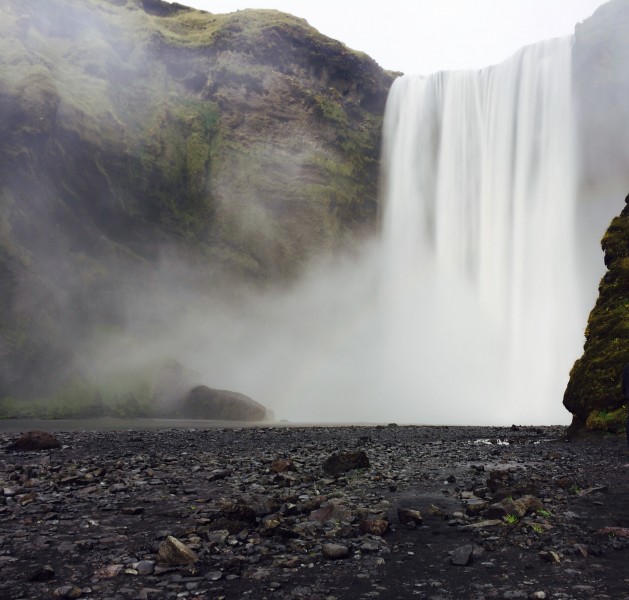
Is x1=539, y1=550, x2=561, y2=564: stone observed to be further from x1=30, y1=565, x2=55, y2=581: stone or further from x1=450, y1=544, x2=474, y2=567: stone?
x1=30, y1=565, x2=55, y2=581: stone

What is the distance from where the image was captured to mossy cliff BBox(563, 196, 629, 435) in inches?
666

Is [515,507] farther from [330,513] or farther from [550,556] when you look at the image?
[330,513]

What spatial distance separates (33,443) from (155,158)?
46.8 meters

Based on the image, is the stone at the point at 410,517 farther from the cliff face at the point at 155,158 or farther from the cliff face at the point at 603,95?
the cliff face at the point at 603,95

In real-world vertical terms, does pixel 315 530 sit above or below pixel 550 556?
below

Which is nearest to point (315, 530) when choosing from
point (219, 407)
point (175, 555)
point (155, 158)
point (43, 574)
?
point (175, 555)

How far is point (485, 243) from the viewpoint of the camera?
181 feet

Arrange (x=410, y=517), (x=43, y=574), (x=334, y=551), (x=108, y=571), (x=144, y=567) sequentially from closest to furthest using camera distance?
1. (x=43, y=574)
2. (x=108, y=571)
3. (x=144, y=567)
4. (x=334, y=551)
5. (x=410, y=517)

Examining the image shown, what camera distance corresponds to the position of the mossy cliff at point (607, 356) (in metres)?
16.9

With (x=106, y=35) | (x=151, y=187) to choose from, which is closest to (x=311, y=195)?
(x=151, y=187)

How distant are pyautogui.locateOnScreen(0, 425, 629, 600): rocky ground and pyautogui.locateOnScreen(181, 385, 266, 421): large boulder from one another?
25661 mm

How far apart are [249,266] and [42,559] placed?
5209cm

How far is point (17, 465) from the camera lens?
1195 cm

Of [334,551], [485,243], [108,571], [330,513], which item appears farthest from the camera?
[485,243]
